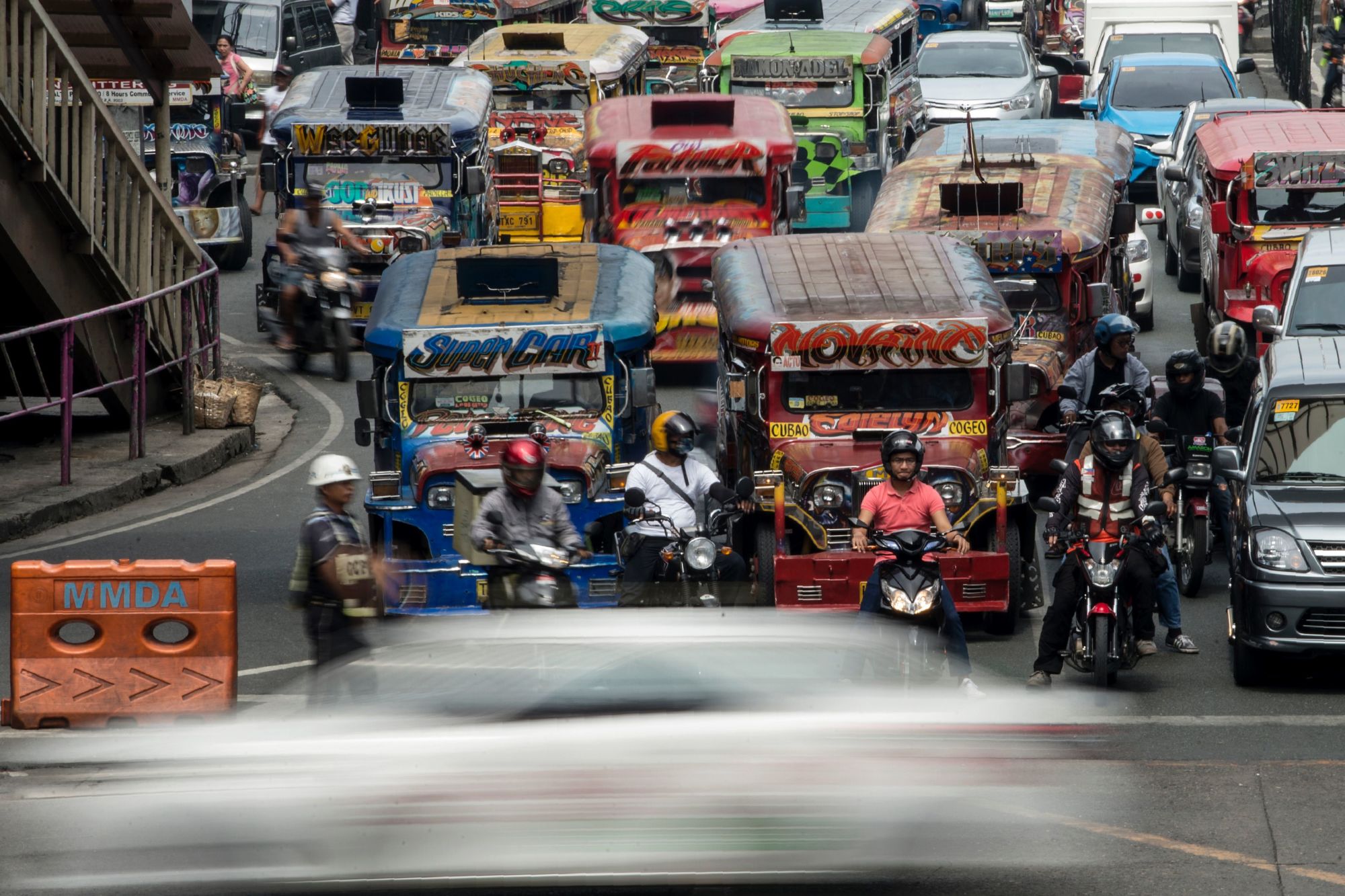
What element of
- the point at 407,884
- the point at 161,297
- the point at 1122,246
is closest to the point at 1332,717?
the point at 407,884

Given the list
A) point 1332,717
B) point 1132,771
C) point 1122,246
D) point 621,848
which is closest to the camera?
point 621,848

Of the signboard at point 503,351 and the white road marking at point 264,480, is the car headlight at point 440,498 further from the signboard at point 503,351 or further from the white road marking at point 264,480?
the white road marking at point 264,480

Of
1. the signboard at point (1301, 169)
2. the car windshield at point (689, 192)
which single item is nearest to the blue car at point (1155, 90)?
the signboard at point (1301, 169)

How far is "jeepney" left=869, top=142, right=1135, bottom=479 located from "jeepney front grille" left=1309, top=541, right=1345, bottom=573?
500 cm

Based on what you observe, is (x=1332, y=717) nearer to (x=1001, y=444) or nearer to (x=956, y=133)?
(x=1001, y=444)

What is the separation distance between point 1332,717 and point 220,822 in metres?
6.72

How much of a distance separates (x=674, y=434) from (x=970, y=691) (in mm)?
5732

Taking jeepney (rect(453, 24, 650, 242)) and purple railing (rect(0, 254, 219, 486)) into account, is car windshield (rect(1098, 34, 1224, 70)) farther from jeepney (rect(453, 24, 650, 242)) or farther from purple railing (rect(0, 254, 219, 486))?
purple railing (rect(0, 254, 219, 486))

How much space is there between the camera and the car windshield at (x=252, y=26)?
38.1 meters

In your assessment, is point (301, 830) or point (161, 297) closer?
A: point (301, 830)

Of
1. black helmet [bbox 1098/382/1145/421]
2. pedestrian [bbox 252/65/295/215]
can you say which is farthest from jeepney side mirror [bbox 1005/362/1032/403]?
pedestrian [bbox 252/65/295/215]

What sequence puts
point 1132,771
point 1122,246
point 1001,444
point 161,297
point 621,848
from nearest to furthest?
point 621,848
point 1132,771
point 1001,444
point 161,297
point 1122,246

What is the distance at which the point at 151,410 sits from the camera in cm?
2066

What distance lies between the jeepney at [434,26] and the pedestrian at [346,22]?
33.4 ft
